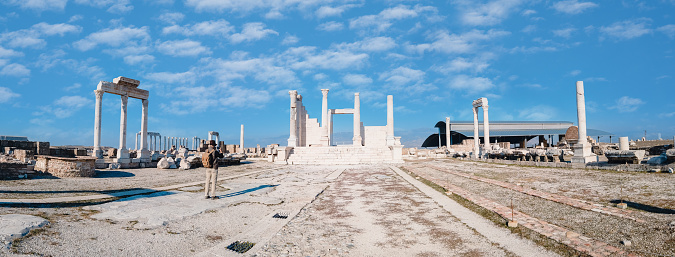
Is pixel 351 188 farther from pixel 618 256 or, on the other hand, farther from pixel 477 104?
pixel 477 104

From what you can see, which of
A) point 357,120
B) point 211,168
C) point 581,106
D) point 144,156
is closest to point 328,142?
point 357,120

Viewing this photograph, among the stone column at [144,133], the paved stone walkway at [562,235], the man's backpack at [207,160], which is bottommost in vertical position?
the paved stone walkway at [562,235]

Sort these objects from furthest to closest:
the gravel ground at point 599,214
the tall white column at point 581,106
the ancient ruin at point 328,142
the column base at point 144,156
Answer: the ancient ruin at point 328,142
the column base at point 144,156
the tall white column at point 581,106
the gravel ground at point 599,214

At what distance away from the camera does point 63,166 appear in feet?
41.6

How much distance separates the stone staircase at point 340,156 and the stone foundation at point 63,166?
1536cm

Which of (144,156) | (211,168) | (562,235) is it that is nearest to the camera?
(562,235)

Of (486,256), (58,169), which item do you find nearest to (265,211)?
(486,256)

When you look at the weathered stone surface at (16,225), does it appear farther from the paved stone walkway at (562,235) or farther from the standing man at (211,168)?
the paved stone walkway at (562,235)

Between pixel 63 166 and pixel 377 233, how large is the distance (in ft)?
44.0

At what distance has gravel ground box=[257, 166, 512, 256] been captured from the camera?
4.30 meters

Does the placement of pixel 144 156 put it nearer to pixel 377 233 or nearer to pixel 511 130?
pixel 377 233

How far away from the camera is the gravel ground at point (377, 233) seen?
430 cm

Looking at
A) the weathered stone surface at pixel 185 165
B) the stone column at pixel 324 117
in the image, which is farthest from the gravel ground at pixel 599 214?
the stone column at pixel 324 117

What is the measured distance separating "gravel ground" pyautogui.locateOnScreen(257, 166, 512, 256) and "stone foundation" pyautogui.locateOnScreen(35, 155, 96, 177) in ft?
35.7
